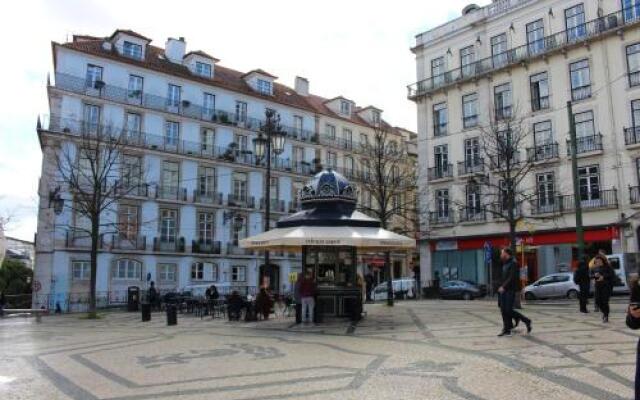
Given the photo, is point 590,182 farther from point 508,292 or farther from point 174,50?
point 174,50

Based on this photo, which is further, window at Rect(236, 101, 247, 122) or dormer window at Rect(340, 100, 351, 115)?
dormer window at Rect(340, 100, 351, 115)

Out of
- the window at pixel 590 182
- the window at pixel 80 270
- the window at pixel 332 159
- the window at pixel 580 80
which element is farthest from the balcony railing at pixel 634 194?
the window at pixel 80 270

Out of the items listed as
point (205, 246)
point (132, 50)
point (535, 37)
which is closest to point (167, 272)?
point (205, 246)

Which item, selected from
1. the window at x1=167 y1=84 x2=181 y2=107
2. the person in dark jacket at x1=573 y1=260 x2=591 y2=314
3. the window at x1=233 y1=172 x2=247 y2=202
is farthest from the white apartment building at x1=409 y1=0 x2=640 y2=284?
the window at x1=167 y1=84 x2=181 y2=107

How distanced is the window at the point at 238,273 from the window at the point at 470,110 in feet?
68.4

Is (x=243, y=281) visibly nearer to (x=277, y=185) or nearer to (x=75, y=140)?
(x=277, y=185)

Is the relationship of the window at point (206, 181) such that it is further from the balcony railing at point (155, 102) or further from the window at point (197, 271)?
the window at point (197, 271)

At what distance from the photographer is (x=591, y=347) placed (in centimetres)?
980

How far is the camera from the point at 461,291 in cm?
3406

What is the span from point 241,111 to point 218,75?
13.2ft

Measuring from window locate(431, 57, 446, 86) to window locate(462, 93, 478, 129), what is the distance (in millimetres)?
2652

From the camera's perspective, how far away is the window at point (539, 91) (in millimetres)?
37094

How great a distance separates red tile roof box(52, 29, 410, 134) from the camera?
140ft

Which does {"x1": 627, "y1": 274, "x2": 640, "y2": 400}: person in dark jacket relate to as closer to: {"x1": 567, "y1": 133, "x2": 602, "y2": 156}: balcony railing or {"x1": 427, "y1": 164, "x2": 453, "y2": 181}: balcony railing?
{"x1": 567, "y1": 133, "x2": 602, "y2": 156}: balcony railing
